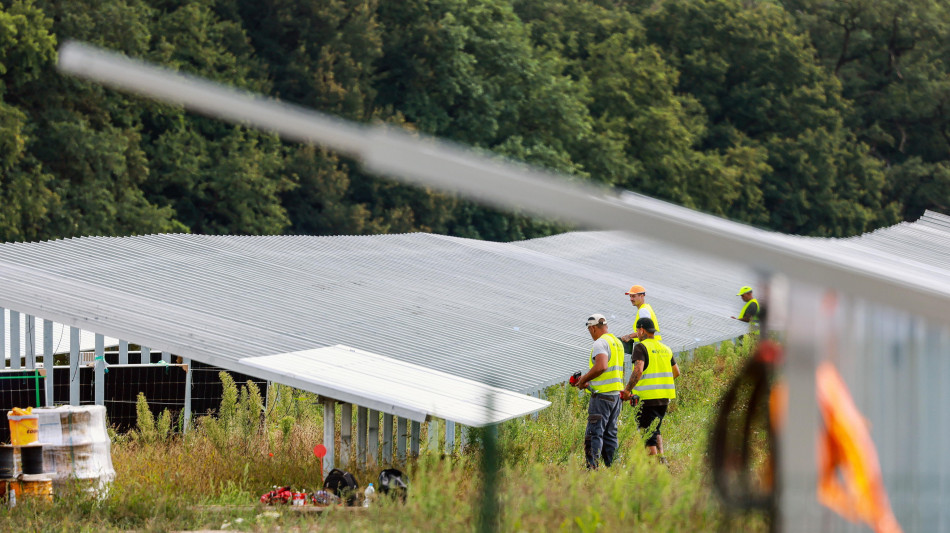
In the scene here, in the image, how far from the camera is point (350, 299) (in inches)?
604

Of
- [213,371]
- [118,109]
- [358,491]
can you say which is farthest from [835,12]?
[358,491]

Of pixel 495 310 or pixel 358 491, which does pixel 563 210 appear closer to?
pixel 358 491

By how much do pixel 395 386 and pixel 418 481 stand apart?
356 centimetres

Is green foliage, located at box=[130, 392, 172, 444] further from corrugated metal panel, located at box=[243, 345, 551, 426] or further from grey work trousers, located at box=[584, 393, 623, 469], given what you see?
grey work trousers, located at box=[584, 393, 623, 469]

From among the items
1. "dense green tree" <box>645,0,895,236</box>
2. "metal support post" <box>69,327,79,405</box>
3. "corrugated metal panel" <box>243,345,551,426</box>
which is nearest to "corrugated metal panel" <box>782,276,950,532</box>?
"corrugated metal panel" <box>243,345,551,426</box>

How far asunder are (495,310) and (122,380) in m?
5.29

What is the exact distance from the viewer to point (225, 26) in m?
37.6

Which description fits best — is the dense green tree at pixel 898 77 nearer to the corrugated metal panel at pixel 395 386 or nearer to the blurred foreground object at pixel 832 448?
the corrugated metal panel at pixel 395 386

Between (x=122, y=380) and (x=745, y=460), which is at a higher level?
(x=745, y=460)

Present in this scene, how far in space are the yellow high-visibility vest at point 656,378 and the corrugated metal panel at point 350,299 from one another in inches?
35.2

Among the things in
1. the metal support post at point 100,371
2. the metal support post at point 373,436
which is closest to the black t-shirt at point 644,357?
the metal support post at point 373,436

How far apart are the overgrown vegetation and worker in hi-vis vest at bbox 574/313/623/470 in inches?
9.3

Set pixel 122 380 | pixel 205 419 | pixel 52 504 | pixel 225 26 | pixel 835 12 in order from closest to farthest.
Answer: pixel 52 504, pixel 205 419, pixel 122 380, pixel 225 26, pixel 835 12

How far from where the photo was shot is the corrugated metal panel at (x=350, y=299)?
11.7 m
